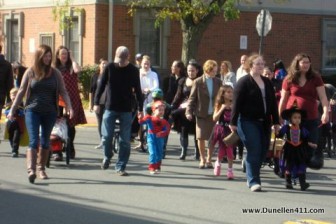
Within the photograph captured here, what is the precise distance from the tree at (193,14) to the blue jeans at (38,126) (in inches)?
489

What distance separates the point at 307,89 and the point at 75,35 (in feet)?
62.1

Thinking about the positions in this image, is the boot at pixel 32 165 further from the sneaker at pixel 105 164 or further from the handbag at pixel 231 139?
the handbag at pixel 231 139

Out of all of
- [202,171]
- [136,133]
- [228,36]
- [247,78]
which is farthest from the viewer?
[228,36]

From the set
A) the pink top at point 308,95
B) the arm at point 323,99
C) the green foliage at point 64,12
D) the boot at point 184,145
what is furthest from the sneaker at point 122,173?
the green foliage at point 64,12

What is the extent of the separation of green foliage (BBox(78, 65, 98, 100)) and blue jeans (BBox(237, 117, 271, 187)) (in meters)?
16.3

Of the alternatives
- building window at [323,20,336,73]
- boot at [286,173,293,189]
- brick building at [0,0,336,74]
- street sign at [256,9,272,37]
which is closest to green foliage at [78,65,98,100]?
brick building at [0,0,336,74]

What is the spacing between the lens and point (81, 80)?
28.0 metres

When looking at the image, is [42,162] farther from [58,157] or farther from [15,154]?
[15,154]

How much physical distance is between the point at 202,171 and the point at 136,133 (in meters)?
3.60

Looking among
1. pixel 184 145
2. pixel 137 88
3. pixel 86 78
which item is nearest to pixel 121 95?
pixel 137 88

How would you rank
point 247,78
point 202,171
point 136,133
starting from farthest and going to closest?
1. point 136,133
2. point 202,171
3. point 247,78

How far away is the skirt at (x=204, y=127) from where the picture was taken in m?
14.3

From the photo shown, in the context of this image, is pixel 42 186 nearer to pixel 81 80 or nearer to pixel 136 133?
pixel 136 133

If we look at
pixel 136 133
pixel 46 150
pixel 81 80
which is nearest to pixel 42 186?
pixel 46 150
